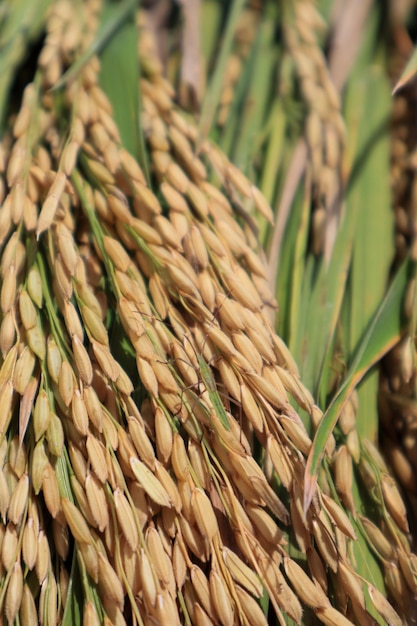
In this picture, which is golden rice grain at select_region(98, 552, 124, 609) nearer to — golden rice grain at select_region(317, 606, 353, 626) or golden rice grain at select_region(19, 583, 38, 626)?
golden rice grain at select_region(19, 583, 38, 626)

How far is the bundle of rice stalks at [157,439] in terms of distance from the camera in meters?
0.70

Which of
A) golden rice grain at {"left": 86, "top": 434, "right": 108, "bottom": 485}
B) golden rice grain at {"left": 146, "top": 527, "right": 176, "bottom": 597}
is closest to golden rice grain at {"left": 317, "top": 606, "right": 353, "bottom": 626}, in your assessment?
golden rice grain at {"left": 146, "top": 527, "right": 176, "bottom": 597}

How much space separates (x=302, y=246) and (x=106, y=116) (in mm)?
311

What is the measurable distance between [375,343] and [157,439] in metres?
0.29

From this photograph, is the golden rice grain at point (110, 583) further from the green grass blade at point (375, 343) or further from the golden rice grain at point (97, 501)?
the green grass blade at point (375, 343)

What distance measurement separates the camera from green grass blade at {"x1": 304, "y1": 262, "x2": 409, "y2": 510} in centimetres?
73

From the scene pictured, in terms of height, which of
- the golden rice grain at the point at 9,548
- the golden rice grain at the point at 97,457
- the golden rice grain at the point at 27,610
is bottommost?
the golden rice grain at the point at 27,610

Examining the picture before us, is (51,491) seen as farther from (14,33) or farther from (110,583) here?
(14,33)

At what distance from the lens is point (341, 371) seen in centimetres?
87

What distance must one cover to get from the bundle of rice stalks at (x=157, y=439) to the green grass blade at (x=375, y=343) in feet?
0.08

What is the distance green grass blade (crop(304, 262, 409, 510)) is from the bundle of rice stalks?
0.02m

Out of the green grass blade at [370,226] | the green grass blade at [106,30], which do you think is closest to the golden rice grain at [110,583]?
the green grass blade at [370,226]

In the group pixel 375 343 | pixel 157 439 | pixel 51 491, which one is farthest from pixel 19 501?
pixel 375 343

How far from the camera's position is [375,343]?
834mm
